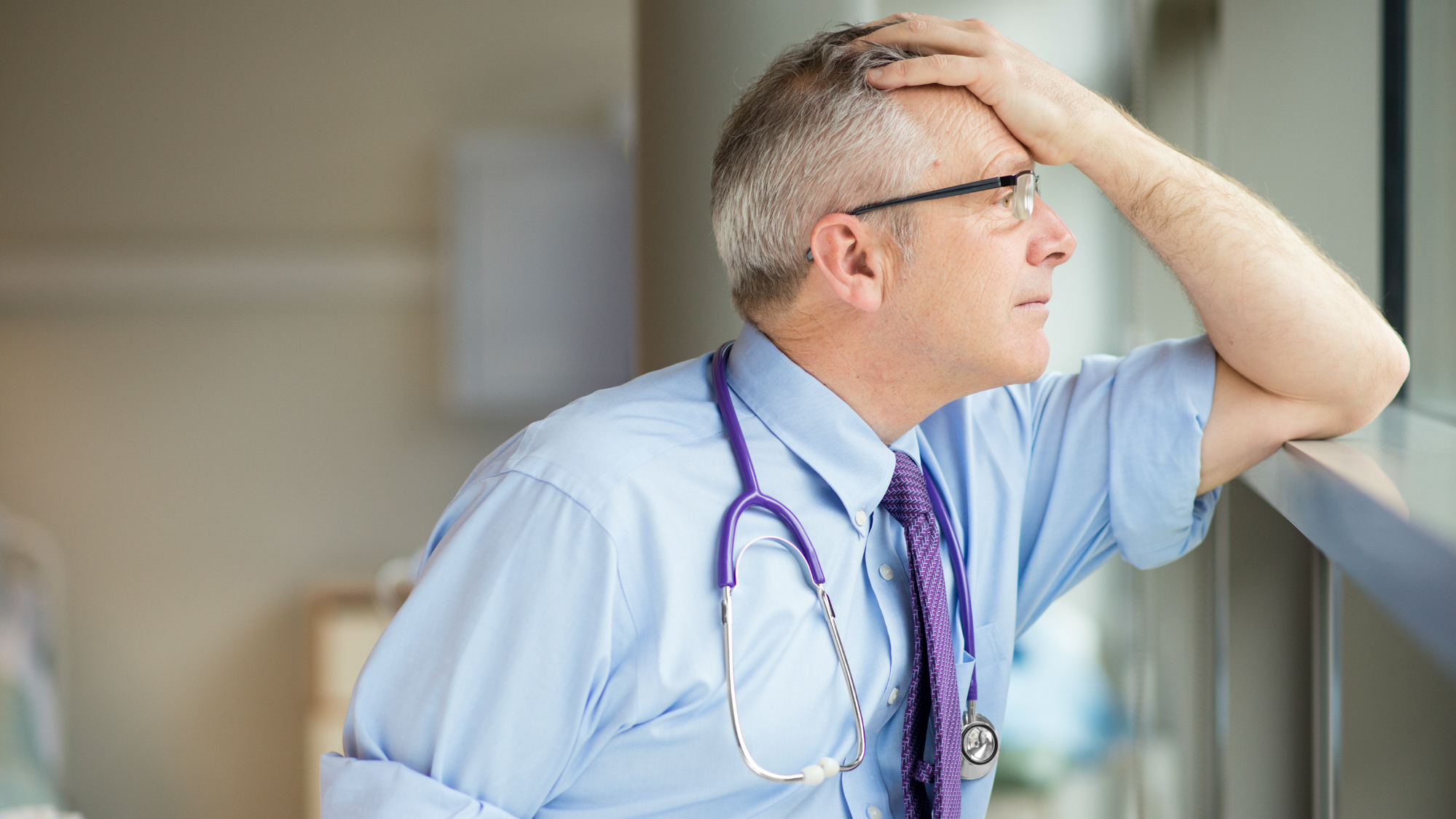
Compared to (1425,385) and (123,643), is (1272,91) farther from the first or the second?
(123,643)

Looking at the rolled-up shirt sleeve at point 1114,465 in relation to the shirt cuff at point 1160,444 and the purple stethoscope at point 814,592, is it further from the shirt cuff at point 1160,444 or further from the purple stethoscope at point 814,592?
the purple stethoscope at point 814,592

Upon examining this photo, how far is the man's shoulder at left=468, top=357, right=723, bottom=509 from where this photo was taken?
799 millimetres

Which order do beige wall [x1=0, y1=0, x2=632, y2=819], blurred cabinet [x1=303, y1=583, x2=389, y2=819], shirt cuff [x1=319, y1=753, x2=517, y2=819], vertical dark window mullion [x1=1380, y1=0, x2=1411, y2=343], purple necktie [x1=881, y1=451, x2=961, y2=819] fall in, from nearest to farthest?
shirt cuff [x1=319, y1=753, x2=517, y2=819] < purple necktie [x1=881, y1=451, x2=961, y2=819] < vertical dark window mullion [x1=1380, y1=0, x2=1411, y2=343] < blurred cabinet [x1=303, y1=583, x2=389, y2=819] < beige wall [x1=0, y1=0, x2=632, y2=819]

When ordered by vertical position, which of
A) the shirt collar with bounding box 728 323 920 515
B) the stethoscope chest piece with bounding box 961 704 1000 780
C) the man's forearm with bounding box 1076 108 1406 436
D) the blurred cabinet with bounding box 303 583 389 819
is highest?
the man's forearm with bounding box 1076 108 1406 436

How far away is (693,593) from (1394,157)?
1.04m

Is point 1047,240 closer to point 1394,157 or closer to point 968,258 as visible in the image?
point 968,258

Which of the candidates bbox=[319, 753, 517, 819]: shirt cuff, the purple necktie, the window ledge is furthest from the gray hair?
bbox=[319, 753, 517, 819]: shirt cuff

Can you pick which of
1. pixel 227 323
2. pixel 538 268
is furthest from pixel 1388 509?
pixel 227 323

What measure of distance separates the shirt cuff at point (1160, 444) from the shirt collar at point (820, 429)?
0.21 meters

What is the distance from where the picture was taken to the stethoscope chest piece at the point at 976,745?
0.91 metres

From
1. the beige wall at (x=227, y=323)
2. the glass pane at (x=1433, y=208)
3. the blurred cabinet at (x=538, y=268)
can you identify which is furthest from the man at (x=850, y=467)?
the beige wall at (x=227, y=323)

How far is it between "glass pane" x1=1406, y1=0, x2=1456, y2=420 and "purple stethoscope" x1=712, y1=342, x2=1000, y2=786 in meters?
0.60

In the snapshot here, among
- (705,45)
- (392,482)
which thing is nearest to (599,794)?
(705,45)

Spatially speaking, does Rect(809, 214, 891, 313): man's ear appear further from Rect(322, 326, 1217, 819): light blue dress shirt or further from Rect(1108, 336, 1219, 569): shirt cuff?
Rect(1108, 336, 1219, 569): shirt cuff
